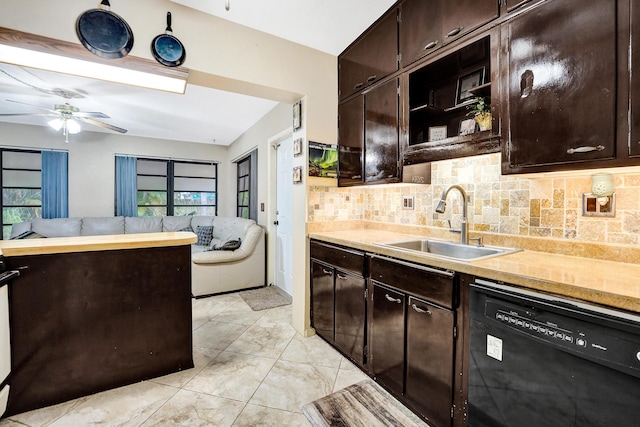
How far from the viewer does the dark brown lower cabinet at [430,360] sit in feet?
4.42

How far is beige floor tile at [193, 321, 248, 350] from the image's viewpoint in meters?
2.43

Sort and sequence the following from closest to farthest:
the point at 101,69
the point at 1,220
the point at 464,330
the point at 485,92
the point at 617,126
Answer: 1. the point at 617,126
2. the point at 464,330
3. the point at 485,92
4. the point at 101,69
5. the point at 1,220

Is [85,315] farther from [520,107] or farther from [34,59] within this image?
[520,107]

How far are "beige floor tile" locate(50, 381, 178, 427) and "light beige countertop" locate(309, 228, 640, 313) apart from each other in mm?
1744

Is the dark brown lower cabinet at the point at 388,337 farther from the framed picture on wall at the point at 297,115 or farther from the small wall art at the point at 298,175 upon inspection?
the framed picture on wall at the point at 297,115

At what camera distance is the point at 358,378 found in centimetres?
195

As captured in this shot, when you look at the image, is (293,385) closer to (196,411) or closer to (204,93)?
(196,411)

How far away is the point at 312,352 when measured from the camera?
2.29m

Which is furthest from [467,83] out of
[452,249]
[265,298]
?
[265,298]

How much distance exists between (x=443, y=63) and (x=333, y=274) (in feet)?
5.47

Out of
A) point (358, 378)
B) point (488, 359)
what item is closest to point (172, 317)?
point (358, 378)

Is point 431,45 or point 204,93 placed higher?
point 204,93

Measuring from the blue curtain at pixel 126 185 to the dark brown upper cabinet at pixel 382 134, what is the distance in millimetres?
5239

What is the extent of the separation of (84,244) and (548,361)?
7.92ft
